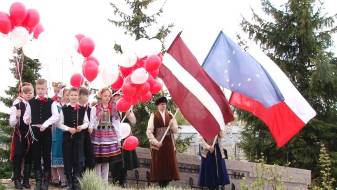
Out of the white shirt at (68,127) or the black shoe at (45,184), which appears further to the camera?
the black shoe at (45,184)

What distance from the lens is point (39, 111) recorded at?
8359 mm

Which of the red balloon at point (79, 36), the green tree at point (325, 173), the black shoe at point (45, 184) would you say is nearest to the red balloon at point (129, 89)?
the red balloon at point (79, 36)

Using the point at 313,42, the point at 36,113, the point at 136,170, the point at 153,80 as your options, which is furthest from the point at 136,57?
the point at 313,42

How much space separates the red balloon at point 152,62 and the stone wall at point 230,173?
287 cm

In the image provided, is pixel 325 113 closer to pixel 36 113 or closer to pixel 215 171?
pixel 215 171

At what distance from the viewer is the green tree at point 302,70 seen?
1436 centimetres

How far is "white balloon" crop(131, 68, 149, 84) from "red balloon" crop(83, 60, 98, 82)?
0.60 metres

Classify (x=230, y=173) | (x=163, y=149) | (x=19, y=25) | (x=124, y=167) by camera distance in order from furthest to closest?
1. (x=230, y=173)
2. (x=124, y=167)
3. (x=163, y=149)
4. (x=19, y=25)

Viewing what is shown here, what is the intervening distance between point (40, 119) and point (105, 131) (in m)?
1.04

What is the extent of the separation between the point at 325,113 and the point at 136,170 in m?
6.10

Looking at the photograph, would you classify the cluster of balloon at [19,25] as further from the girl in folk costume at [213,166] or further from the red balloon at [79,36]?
the girl in folk costume at [213,166]

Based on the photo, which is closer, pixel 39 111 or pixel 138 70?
pixel 39 111

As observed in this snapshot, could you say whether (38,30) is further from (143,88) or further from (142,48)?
(143,88)

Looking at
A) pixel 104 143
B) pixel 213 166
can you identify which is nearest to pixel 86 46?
pixel 104 143
